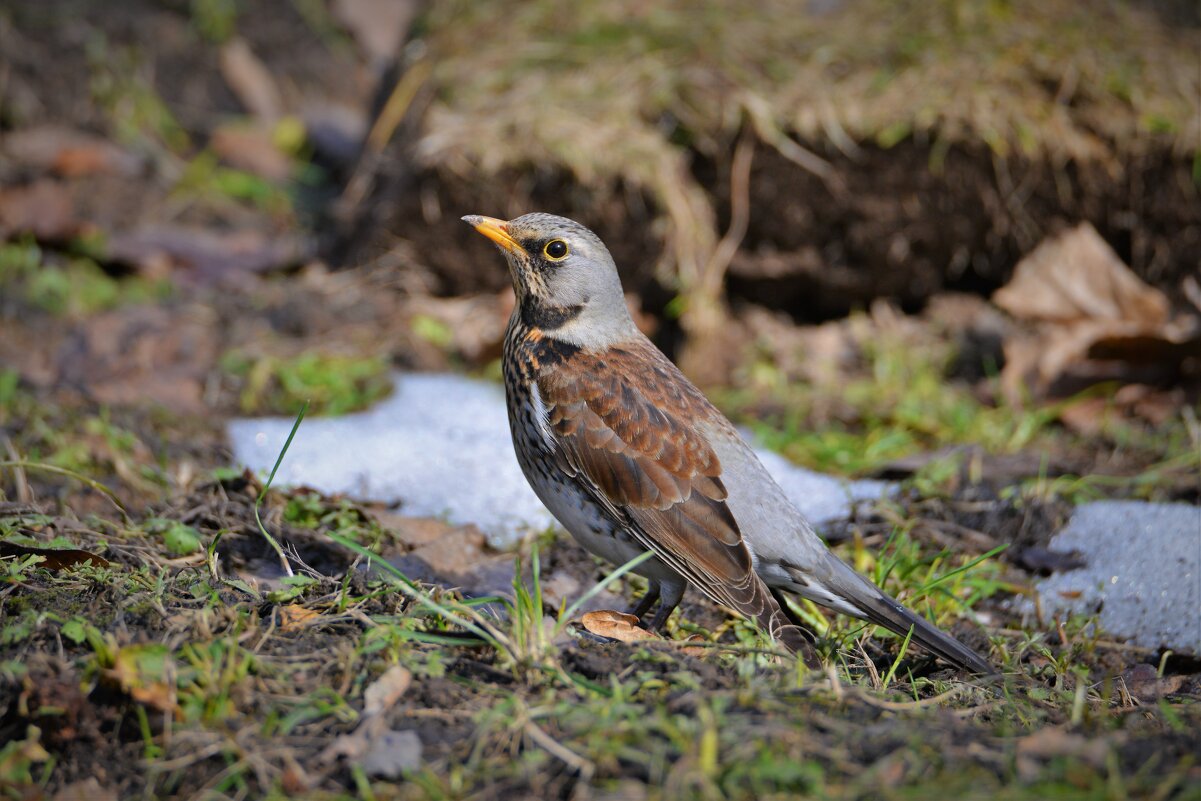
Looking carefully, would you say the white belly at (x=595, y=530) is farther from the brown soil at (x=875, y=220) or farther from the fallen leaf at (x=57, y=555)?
the brown soil at (x=875, y=220)

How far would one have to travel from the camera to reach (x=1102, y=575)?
14.2 ft

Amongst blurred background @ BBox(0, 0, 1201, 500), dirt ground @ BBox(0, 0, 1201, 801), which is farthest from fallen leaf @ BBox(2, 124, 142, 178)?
blurred background @ BBox(0, 0, 1201, 500)

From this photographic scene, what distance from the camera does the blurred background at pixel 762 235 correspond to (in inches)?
237

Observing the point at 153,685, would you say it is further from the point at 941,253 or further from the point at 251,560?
the point at 941,253

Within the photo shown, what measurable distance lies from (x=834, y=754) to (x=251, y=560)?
2.23 m

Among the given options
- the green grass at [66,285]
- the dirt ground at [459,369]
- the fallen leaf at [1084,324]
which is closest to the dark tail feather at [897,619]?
the dirt ground at [459,369]

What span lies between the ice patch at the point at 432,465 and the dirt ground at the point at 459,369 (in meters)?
0.19

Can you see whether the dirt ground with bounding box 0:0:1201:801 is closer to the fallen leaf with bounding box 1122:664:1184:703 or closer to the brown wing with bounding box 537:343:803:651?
the fallen leaf with bounding box 1122:664:1184:703

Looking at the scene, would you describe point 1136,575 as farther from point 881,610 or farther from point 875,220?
point 875,220

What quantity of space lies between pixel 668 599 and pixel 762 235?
3.70 meters

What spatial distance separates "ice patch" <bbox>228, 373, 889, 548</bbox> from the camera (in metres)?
4.82

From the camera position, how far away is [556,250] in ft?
13.7

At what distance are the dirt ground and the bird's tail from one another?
0.12 m

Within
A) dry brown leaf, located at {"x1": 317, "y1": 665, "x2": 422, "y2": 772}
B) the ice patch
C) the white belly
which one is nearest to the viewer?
dry brown leaf, located at {"x1": 317, "y1": 665, "x2": 422, "y2": 772}
